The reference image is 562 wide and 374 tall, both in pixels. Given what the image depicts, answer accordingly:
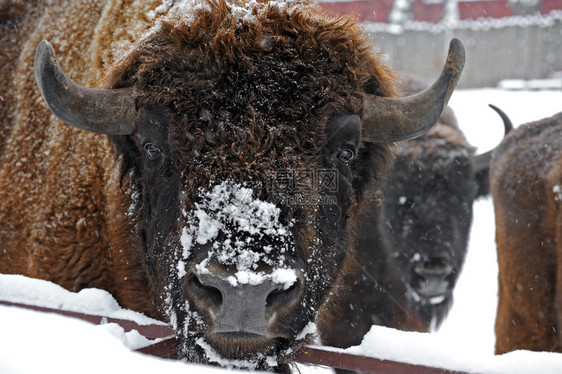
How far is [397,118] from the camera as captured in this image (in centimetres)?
329

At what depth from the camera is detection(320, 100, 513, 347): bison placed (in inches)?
220

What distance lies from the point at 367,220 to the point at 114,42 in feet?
9.63

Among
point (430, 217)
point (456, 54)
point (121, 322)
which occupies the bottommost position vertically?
point (121, 322)

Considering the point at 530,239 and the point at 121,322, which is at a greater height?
the point at 530,239

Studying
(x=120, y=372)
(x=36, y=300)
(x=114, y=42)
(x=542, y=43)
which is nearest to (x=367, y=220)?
(x=114, y=42)

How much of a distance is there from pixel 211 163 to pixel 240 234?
41 cm

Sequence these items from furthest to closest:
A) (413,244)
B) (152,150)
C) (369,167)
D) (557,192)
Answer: (413,244)
(557,192)
(369,167)
(152,150)

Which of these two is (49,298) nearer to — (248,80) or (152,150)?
(152,150)

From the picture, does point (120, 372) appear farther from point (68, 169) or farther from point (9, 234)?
point (9, 234)

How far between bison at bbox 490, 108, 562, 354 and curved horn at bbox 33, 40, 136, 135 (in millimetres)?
3309

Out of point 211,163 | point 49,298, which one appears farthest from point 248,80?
point 49,298

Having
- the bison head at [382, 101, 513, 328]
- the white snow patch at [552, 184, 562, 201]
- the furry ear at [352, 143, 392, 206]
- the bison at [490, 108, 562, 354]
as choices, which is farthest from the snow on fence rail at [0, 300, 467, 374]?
the bison head at [382, 101, 513, 328]

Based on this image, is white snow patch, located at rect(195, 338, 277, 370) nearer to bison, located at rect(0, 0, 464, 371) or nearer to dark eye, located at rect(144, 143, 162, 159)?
bison, located at rect(0, 0, 464, 371)

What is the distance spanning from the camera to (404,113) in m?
3.29
